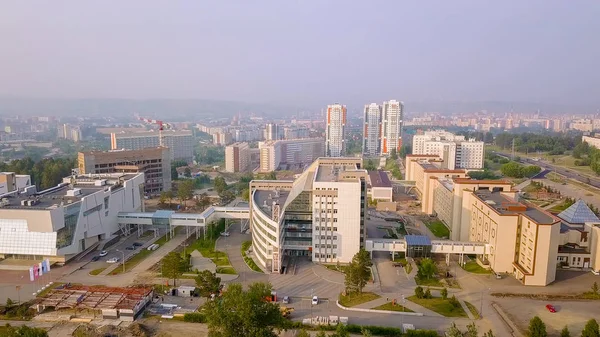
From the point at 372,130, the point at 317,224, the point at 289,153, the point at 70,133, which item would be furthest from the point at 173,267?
the point at 70,133

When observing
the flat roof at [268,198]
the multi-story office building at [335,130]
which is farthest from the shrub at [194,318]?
the multi-story office building at [335,130]

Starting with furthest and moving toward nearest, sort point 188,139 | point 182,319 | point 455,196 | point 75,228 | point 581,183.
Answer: point 188,139, point 581,183, point 455,196, point 75,228, point 182,319

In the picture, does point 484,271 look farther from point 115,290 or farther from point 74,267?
point 74,267

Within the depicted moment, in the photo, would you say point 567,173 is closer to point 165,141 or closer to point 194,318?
point 194,318

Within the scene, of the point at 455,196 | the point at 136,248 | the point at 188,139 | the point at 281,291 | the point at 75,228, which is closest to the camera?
the point at 281,291

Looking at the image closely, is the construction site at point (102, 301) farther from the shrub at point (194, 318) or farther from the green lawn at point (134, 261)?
the green lawn at point (134, 261)

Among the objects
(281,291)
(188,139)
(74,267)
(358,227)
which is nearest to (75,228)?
(74,267)
